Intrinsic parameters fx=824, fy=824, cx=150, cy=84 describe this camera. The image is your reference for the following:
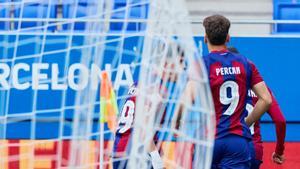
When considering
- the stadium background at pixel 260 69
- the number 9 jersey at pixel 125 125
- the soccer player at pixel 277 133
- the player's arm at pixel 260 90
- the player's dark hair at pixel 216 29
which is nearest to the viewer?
the player's dark hair at pixel 216 29

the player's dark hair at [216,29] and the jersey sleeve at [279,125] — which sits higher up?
the player's dark hair at [216,29]

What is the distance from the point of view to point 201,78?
3611 mm

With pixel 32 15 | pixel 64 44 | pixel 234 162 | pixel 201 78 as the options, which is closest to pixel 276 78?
pixel 64 44

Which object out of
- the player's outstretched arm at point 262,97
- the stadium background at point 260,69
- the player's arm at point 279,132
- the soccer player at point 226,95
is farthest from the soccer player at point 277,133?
the stadium background at point 260,69

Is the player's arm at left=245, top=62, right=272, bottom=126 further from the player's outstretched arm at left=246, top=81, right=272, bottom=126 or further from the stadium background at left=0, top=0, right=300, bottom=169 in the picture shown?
the stadium background at left=0, top=0, right=300, bottom=169

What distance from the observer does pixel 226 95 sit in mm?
4328

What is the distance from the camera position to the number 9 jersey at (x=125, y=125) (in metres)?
5.36

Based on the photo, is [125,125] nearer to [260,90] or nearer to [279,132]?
[279,132]

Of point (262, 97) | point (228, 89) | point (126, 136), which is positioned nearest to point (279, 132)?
point (262, 97)

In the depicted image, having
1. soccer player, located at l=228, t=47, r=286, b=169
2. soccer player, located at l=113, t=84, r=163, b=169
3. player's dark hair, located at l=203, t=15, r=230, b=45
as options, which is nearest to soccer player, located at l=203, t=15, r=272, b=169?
player's dark hair, located at l=203, t=15, r=230, b=45

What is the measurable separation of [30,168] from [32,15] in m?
1.79

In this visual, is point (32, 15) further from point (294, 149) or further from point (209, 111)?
point (209, 111)

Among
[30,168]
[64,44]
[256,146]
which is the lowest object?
[30,168]

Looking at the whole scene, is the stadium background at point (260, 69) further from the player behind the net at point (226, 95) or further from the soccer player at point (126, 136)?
the player behind the net at point (226, 95)
